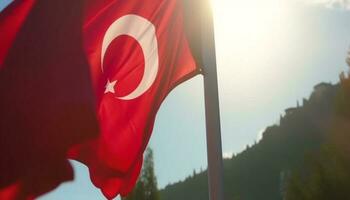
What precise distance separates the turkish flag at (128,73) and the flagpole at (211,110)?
0.21 m

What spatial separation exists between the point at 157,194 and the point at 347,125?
1059 cm

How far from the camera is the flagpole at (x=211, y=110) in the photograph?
4098mm

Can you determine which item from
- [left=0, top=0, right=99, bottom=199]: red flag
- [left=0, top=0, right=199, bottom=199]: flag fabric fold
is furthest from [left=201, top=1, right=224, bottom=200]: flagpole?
[left=0, top=0, right=99, bottom=199]: red flag

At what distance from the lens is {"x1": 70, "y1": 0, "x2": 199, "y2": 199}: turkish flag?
467cm

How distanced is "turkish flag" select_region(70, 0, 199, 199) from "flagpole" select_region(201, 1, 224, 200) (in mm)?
215

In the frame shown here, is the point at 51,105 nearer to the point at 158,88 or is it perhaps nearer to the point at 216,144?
the point at 158,88

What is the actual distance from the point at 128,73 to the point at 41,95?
0.72 meters

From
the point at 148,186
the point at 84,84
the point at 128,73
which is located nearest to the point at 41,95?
the point at 84,84

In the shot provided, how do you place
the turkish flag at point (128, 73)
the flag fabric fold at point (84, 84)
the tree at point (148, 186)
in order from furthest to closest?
1. the tree at point (148, 186)
2. the turkish flag at point (128, 73)
3. the flag fabric fold at point (84, 84)

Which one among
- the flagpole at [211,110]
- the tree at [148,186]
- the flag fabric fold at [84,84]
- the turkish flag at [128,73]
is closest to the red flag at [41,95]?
the flag fabric fold at [84,84]

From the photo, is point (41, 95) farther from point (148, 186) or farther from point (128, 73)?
point (148, 186)

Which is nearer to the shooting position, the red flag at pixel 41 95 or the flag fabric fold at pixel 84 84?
the red flag at pixel 41 95

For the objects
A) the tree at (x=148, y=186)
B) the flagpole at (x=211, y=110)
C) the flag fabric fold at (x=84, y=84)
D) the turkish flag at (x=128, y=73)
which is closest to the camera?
the flagpole at (x=211, y=110)

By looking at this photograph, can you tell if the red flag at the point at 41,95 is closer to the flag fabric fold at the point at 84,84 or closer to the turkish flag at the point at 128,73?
the flag fabric fold at the point at 84,84
